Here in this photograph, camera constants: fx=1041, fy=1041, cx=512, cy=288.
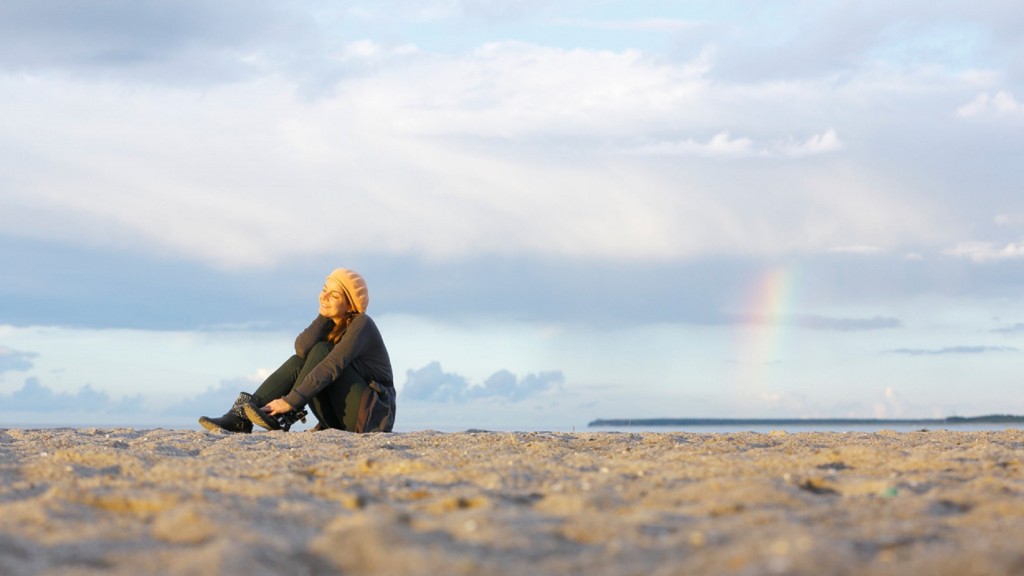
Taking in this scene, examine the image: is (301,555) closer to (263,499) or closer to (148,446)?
(263,499)

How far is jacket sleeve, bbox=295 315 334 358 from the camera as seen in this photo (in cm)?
839

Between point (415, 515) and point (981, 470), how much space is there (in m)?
3.04

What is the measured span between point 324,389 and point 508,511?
474 centimetres

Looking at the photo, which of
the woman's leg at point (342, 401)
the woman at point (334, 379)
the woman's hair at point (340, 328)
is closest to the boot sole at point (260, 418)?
the woman at point (334, 379)

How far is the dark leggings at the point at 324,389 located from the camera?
8.27 meters

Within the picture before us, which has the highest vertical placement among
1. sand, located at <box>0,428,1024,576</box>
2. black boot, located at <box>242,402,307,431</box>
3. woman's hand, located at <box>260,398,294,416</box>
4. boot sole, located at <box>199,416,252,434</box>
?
woman's hand, located at <box>260,398,294,416</box>

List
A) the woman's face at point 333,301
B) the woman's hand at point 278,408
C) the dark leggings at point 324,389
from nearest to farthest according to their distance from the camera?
the woman's hand at point 278,408
the dark leggings at point 324,389
the woman's face at point 333,301

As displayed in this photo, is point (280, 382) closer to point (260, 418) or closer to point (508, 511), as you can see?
point (260, 418)

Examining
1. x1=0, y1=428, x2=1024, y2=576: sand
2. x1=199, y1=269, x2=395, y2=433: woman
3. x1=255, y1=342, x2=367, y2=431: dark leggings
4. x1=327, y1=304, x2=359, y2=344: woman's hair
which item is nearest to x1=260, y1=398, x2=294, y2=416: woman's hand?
x1=199, y1=269, x2=395, y2=433: woman

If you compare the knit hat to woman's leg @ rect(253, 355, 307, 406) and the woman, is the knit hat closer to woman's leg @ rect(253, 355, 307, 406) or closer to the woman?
the woman

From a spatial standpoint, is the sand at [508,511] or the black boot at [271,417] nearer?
the sand at [508,511]

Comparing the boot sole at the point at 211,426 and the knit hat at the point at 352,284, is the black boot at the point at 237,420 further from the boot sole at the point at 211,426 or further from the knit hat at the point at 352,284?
the knit hat at the point at 352,284

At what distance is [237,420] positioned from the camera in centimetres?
840

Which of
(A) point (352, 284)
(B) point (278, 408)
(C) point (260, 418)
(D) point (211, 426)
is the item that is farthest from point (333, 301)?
(D) point (211, 426)
